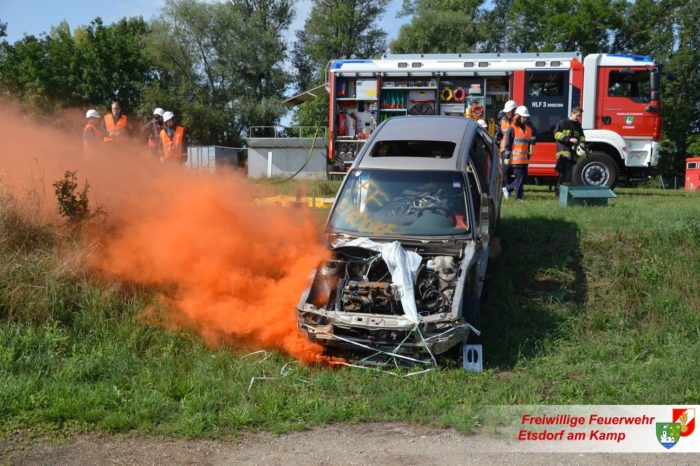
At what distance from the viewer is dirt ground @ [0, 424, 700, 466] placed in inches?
182

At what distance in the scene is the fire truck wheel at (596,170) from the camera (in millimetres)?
16016

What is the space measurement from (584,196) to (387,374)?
6.79 meters

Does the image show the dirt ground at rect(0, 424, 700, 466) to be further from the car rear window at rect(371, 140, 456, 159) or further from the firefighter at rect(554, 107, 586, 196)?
the firefighter at rect(554, 107, 586, 196)

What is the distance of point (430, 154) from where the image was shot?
336 inches

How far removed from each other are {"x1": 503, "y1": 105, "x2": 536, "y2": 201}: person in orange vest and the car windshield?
233 inches

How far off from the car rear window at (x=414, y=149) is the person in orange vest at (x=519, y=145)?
5161 millimetres

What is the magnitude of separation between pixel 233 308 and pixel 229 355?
24.3 inches

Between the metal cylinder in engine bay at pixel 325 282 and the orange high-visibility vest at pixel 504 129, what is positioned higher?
the orange high-visibility vest at pixel 504 129

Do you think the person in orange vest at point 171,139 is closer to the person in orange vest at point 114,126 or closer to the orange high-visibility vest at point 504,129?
the person in orange vest at point 114,126

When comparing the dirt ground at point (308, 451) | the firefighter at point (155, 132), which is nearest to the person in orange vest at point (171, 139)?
the firefighter at point (155, 132)

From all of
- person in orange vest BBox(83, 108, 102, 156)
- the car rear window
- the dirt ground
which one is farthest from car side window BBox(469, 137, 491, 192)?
person in orange vest BBox(83, 108, 102, 156)

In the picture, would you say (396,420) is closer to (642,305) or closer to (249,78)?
(642,305)

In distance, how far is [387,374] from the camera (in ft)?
20.1

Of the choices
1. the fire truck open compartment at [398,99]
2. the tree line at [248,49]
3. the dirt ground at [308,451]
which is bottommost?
the dirt ground at [308,451]
